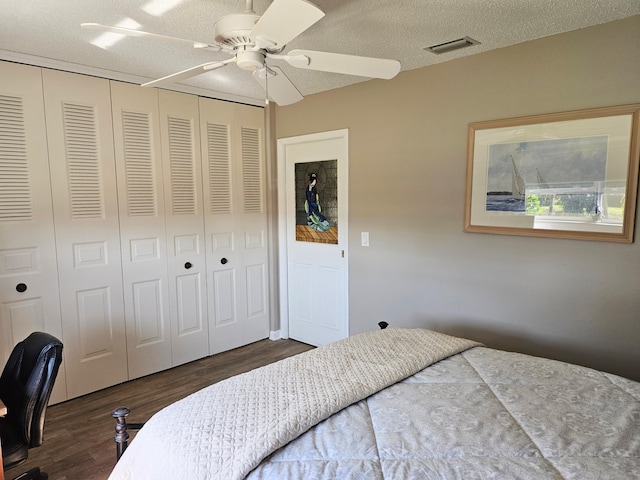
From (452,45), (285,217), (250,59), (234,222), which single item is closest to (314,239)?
(285,217)

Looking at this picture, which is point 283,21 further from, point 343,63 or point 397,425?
point 397,425

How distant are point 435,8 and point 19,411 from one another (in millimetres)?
2632

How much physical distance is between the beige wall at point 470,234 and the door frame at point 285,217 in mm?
72

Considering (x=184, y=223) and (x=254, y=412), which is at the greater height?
(x=184, y=223)

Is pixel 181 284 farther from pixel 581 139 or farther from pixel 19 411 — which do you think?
pixel 581 139

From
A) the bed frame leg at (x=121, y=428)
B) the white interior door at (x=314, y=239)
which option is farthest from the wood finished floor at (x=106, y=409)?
the bed frame leg at (x=121, y=428)

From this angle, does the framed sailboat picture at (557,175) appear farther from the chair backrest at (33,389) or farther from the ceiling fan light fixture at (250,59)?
the chair backrest at (33,389)

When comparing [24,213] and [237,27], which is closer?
[237,27]

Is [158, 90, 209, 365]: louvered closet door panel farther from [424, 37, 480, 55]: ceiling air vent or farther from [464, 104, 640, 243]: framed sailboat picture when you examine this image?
[464, 104, 640, 243]: framed sailboat picture

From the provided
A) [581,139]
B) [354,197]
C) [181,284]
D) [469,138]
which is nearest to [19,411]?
[181,284]

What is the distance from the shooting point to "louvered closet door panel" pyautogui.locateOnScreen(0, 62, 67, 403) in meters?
2.54

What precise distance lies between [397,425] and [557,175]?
1.81 m

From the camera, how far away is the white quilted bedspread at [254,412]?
117cm

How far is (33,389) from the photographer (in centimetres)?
173
